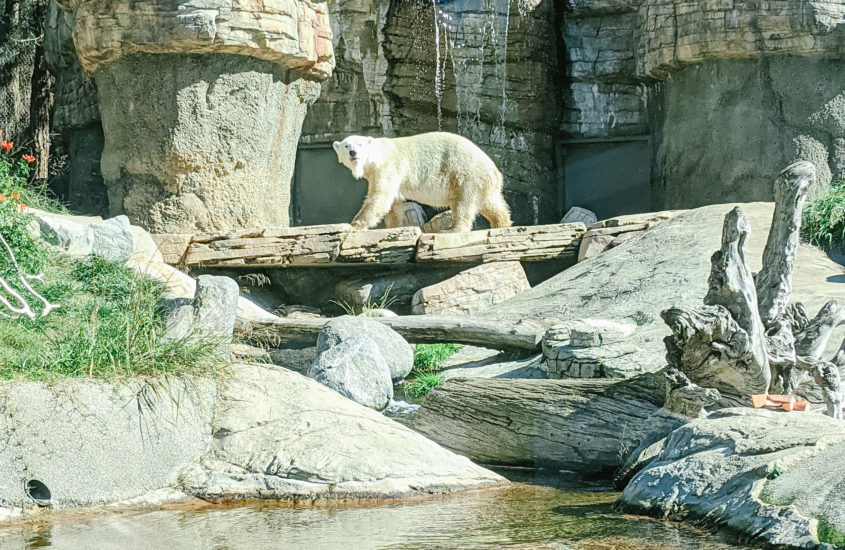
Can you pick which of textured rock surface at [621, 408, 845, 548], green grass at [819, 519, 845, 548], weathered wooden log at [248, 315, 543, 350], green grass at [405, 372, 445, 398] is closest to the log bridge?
weathered wooden log at [248, 315, 543, 350]

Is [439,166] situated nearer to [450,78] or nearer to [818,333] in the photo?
[450,78]

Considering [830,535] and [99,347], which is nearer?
[830,535]

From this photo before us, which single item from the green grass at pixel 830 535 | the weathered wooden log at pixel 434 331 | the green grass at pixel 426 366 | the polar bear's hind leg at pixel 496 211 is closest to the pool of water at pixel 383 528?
the green grass at pixel 830 535

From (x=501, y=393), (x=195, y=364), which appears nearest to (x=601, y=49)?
(x=501, y=393)

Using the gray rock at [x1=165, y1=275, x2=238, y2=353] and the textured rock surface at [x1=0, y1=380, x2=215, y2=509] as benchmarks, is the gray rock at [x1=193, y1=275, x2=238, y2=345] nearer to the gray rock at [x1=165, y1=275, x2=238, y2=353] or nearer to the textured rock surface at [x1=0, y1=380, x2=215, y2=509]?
the gray rock at [x1=165, y1=275, x2=238, y2=353]

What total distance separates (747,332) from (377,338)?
3717 mm

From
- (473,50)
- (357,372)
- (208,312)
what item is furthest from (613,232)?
(208,312)

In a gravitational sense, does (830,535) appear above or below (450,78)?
below

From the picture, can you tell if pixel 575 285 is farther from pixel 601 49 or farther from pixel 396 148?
pixel 601 49

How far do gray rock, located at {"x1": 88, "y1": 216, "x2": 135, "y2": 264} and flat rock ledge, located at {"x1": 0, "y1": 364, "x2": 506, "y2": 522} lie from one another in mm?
3560

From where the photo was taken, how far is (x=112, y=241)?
359 inches

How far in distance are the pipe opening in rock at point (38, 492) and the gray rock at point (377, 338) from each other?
348 cm

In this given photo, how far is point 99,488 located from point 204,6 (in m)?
6.93

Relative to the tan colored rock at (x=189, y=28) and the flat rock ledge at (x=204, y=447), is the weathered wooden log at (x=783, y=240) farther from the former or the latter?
the tan colored rock at (x=189, y=28)
